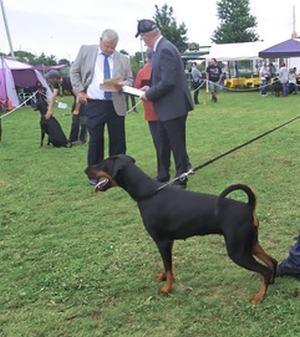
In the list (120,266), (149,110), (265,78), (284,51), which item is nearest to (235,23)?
(265,78)

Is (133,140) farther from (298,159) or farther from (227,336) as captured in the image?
(227,336)

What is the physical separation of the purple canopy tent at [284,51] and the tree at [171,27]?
2782 centimetres

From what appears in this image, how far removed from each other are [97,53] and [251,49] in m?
24.4

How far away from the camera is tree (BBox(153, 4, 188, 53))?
161 ft

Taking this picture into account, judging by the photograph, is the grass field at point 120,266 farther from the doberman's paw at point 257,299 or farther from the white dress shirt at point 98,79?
the white dress shirt at point 98,79

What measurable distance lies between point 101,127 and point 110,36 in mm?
1039

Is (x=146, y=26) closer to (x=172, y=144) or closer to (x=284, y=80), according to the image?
(x=172, y=144)

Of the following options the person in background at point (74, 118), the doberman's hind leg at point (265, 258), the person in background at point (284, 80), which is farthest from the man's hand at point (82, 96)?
the person in background at point (284, 80)

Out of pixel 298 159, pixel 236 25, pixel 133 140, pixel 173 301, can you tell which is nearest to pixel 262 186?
pixel 298 159

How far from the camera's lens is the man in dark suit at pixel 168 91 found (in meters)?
5.03

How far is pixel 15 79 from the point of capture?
69.2 feet

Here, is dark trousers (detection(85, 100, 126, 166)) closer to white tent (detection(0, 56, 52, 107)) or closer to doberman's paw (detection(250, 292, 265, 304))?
doberman's paw (detection(250, 292, 265, 304))

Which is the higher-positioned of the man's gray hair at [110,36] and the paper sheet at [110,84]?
the man's gray hair at [110,36]

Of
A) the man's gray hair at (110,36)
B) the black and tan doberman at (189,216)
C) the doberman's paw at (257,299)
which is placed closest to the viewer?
the black and tan doberman at (189,216)
